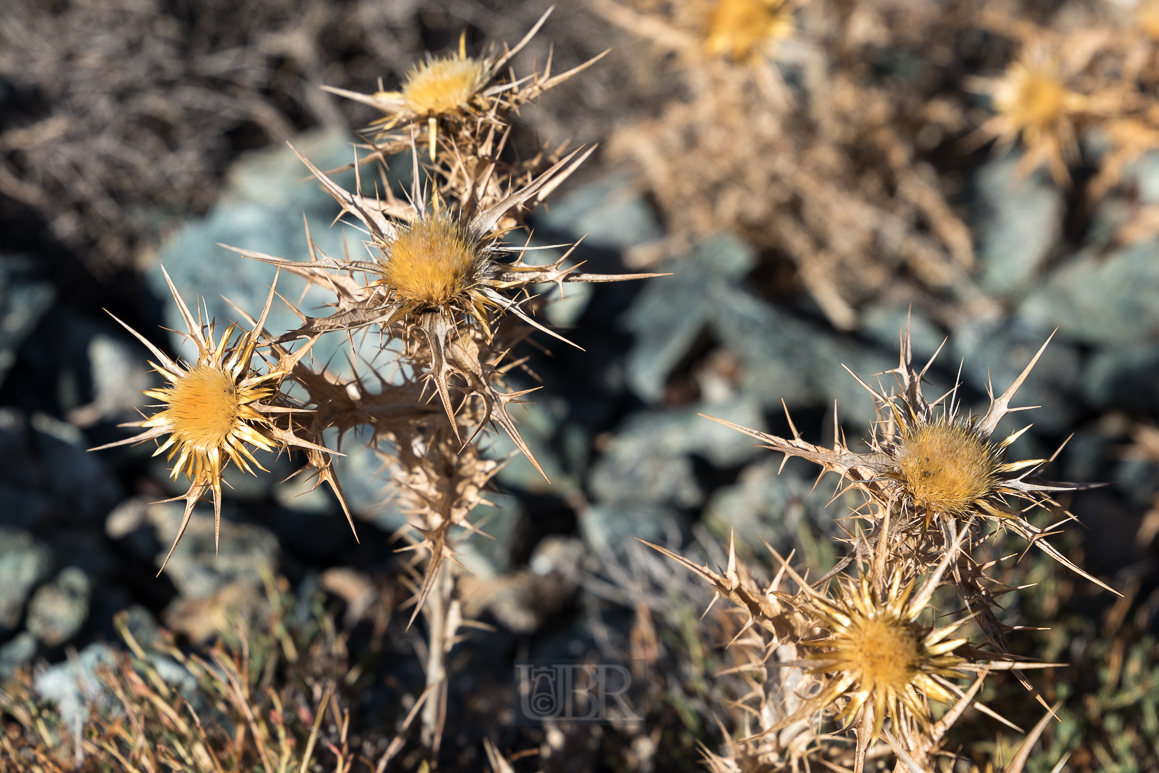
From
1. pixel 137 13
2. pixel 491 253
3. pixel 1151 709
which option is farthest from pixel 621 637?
pixel 137 13

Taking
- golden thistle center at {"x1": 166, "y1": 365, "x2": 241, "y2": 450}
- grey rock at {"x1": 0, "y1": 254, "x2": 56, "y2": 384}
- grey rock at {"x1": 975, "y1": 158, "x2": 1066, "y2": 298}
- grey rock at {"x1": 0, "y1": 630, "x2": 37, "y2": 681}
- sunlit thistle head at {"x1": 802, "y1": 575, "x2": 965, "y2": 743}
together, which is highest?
Answer: grey rock at {"x1": 975, "y1": 158, "x2": 1066, "y2": 298}

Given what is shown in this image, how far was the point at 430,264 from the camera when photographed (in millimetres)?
1407

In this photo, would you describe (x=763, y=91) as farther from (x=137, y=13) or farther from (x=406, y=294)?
(x=137, y=13)

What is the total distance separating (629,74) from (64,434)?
439cm

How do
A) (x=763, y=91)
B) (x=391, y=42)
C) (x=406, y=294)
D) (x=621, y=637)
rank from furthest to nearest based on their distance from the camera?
(x=391, y=42), (x=763, y=91), (x=621, y=637), (x=406, y=294)

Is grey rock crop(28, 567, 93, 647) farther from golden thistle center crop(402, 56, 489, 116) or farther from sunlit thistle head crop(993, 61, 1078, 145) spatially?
sunlit thistle head crop(993, 61, 1078, 145)

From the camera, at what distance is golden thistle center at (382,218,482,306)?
141 centimetres

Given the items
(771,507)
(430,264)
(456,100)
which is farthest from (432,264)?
(771,507)

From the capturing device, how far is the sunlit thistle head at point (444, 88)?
5.31ft

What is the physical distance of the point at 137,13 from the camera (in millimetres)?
4195

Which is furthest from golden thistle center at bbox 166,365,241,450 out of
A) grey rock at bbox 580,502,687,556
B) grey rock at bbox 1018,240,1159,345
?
grey rock at bbox 1018,240,1159,345

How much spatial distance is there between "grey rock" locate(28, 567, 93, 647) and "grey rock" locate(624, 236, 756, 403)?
279cm

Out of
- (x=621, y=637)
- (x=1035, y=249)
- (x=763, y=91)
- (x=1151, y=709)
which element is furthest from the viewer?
(x=1035, y=249)

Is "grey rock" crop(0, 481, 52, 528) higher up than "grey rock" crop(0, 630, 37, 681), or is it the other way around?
"grey rock" crop(0, 481, 52, 528)
